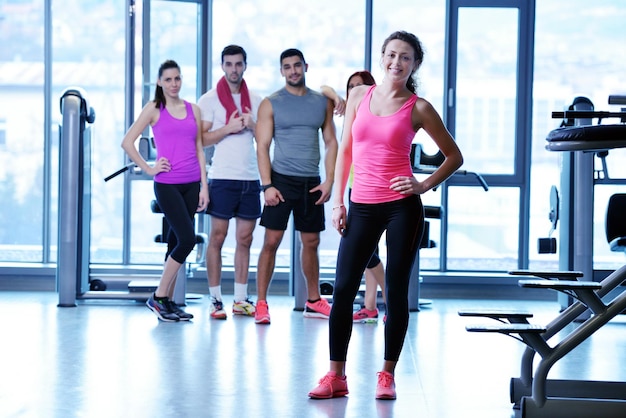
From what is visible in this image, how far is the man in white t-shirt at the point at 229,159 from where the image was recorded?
18.5ft

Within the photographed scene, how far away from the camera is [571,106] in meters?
5.75

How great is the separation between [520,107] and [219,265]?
279 cm

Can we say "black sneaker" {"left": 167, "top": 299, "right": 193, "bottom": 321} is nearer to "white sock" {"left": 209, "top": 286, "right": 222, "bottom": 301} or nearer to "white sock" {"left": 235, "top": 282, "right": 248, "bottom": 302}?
"white sock" {"left": 209, "top": 286, "right": 222, "bottom": 301}

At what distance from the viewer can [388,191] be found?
3.60 metres

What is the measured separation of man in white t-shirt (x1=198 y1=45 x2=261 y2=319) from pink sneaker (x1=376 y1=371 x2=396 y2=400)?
209cm

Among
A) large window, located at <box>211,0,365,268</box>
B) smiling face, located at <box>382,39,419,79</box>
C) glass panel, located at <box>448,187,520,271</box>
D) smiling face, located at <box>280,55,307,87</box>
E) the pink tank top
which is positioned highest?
large window, located at <box>211,0,365,268</box>

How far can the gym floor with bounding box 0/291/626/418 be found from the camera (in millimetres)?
3553

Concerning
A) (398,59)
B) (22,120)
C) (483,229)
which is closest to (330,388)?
(398,59)

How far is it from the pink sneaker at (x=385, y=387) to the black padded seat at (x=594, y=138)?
1151 millimetres

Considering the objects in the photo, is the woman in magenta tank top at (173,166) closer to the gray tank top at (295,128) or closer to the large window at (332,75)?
the gray tank top at (295,128)

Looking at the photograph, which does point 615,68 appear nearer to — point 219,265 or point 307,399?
point 219,265

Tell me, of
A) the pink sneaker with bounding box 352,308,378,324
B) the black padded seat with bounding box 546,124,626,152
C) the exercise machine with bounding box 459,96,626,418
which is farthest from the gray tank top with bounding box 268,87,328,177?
the black padded seat with bounding box 546,124,626,152

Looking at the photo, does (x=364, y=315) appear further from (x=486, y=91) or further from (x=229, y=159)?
(x=486, y=91)

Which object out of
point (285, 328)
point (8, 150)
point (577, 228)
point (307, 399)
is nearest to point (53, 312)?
point (285, 328)
